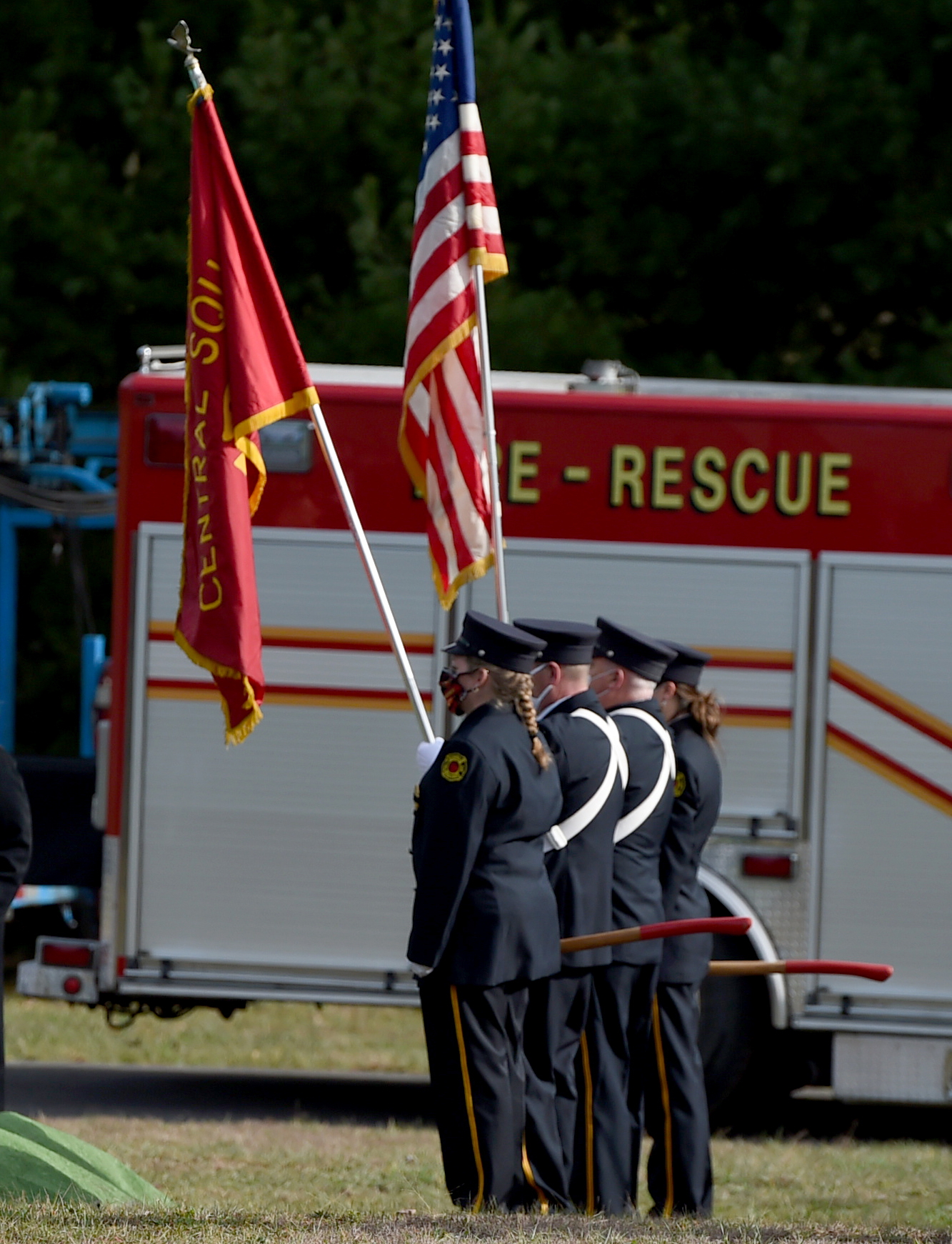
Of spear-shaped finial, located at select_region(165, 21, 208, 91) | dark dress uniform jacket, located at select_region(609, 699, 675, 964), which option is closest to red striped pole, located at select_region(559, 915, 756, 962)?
dark dress uniform jacket, located at select_region(609, 699, 675, 964)

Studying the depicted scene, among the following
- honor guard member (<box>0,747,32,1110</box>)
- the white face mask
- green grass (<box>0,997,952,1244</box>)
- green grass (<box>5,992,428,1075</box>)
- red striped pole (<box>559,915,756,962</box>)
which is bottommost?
green grass (<box>5,992,428,1075</box>)

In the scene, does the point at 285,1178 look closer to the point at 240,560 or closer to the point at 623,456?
the point at 240,560

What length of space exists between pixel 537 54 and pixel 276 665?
7.06m

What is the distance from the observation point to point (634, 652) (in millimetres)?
6324

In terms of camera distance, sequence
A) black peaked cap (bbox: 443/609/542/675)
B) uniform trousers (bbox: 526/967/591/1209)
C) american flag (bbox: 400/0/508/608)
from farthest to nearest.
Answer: american flag (bbox: 400/0/508/608)
uniform trousers (bbox: 526/967/591/1209)
black peaked cap (bbox: 443/609/542/675)

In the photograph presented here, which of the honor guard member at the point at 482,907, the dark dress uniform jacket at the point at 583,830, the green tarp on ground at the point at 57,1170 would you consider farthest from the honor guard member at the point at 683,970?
the green tarp on ground at the point at 57,1170

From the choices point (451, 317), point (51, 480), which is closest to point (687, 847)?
point (451, 317)

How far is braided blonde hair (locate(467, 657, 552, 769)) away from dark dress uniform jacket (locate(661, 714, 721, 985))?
3.49ft

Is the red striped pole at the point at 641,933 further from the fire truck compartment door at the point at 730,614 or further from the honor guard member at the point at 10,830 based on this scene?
the fire truck compartment door at the point at 730,614

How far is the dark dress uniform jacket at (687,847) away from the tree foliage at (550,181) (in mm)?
6278

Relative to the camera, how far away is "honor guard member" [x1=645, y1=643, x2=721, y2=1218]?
629cm

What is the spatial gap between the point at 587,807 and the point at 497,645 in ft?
2.38

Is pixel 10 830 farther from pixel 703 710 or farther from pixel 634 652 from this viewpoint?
pixel 703 710

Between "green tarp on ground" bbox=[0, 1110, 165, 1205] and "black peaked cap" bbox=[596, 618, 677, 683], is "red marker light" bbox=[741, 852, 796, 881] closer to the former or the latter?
"black peaked cap" bbox=[596, 618, 677, 683]
